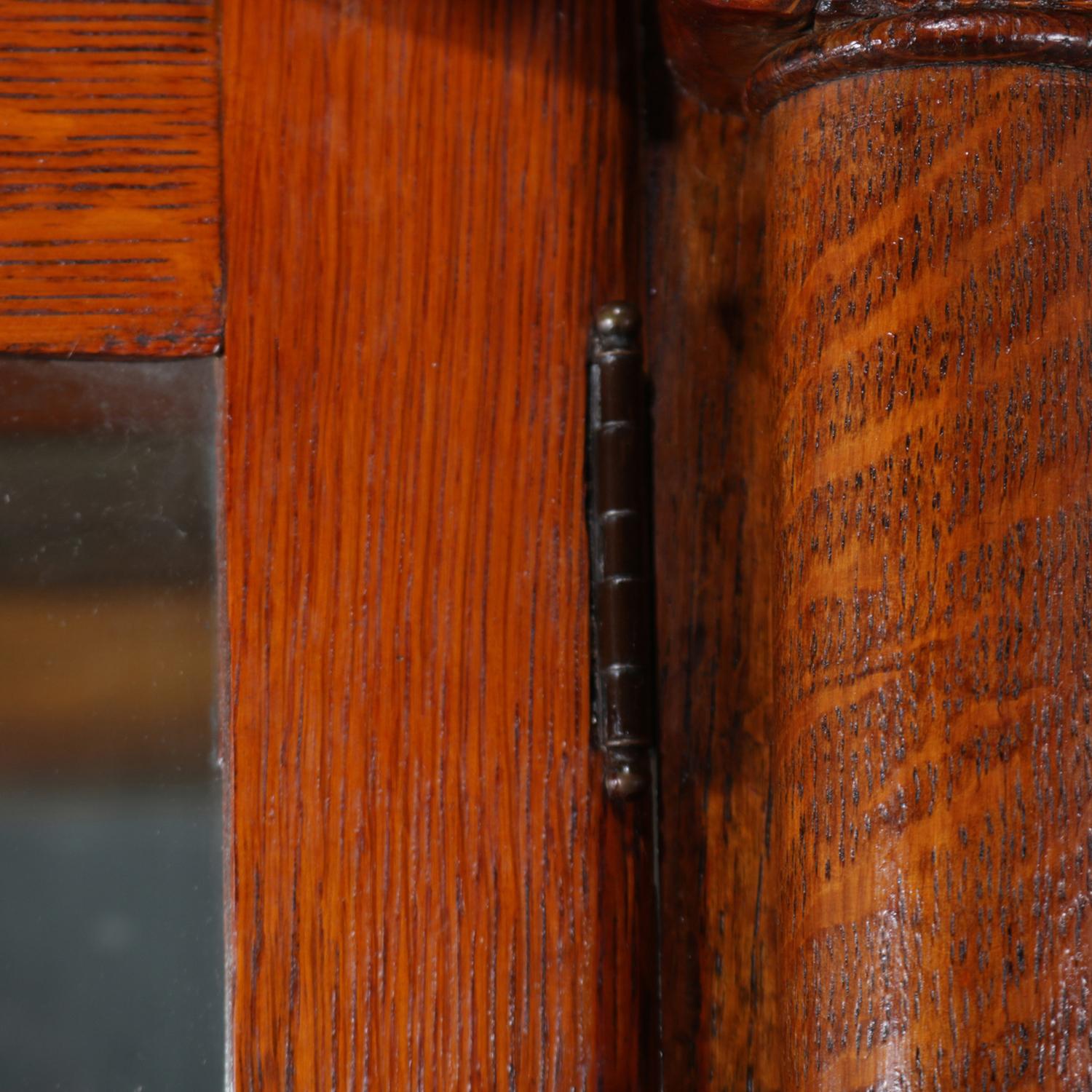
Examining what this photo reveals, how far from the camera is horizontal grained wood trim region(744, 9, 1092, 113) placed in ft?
1.46

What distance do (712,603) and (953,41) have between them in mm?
248

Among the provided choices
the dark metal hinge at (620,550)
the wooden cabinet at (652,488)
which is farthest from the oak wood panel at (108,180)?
the dark metal hinge at (620,550)

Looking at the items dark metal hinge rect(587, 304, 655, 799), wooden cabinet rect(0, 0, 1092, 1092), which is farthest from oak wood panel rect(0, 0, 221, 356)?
dark metal hinge rect(587, 304, 655, 799)

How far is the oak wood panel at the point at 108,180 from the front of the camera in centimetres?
51

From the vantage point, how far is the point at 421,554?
52 cm

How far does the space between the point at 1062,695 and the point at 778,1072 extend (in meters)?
0.21

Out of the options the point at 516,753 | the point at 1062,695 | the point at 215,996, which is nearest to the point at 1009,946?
the point at 1062,695

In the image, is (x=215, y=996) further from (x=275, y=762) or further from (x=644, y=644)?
(x=644, y=644)

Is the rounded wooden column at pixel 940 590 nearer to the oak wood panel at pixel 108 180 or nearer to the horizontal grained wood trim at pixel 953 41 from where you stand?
the horizontal grained wood trim at pixel 953 41

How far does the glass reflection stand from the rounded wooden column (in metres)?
0.24

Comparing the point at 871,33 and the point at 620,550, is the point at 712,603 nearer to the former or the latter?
the point at 620,550

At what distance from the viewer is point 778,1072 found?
521 millimetres

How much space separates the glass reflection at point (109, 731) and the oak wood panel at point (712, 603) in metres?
0.20

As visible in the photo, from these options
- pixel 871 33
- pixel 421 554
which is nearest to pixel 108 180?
pixel 421 554
